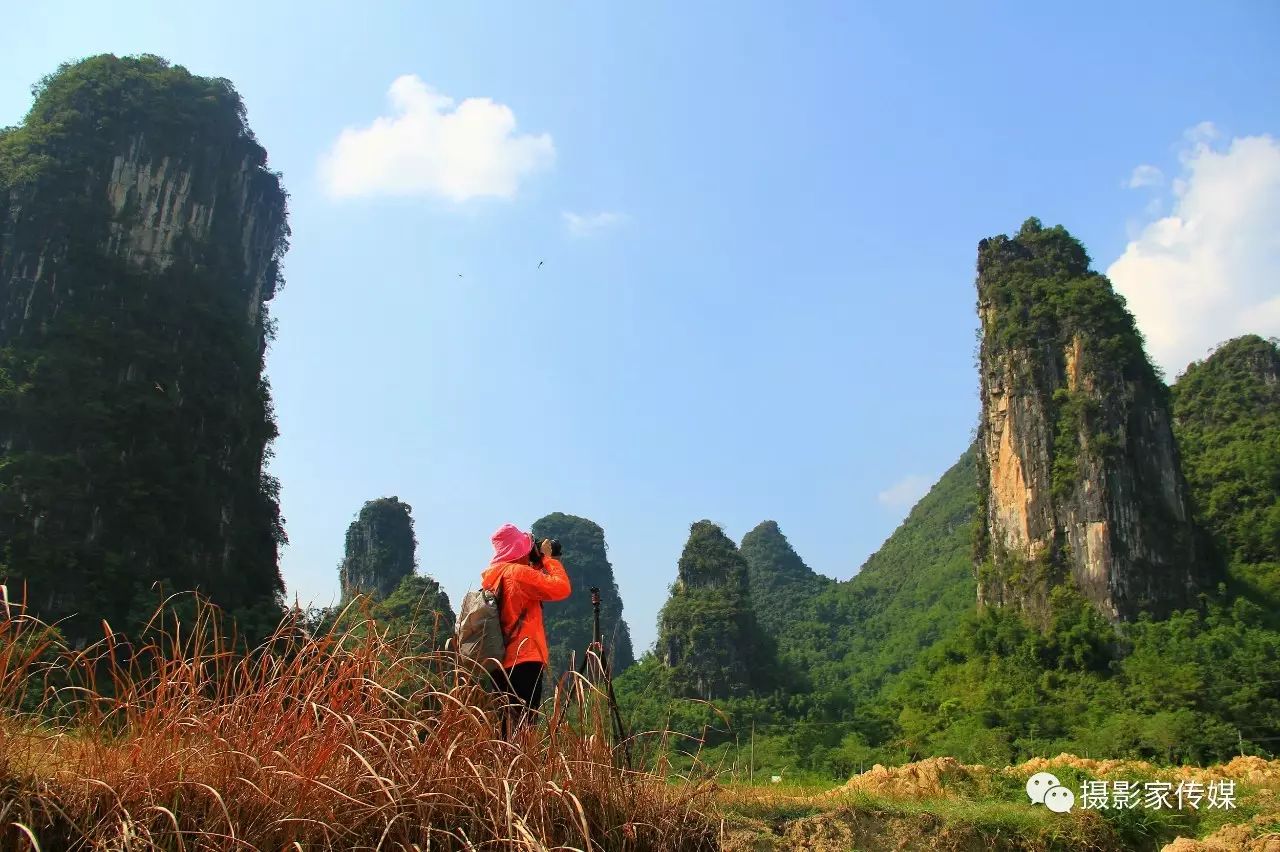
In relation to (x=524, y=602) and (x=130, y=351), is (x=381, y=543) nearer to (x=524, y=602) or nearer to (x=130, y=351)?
(x=130, y=351)

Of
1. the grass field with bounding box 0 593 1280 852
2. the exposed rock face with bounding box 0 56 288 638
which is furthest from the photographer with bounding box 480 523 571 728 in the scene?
the exposed rock face with bounding box 0 56 288 638

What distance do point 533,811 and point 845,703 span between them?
27884 mm

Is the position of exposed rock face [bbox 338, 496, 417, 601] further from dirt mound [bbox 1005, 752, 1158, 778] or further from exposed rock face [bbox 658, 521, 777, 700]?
dirt mound [bbox 1005, 752, 1158, 778]

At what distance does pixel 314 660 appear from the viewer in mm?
2283

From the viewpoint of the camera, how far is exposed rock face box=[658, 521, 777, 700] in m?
30.4

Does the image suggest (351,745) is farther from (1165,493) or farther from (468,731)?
(1165,493)

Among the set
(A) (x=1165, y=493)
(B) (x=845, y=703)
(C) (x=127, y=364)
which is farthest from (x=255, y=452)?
(A) (x=1165, y=493)

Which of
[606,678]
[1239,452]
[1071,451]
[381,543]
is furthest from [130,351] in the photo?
[1239,452]

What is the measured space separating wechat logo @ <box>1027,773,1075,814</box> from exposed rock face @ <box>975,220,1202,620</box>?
66.7 ft

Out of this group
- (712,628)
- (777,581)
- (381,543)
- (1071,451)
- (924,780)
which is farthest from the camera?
(777,581)

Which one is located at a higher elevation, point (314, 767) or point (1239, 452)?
point (1239, 452)

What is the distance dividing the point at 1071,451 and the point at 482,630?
2530cm

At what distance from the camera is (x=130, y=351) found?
2248 cm

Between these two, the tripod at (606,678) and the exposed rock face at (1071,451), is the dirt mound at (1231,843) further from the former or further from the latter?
the exposed rock face at (1071,451)
